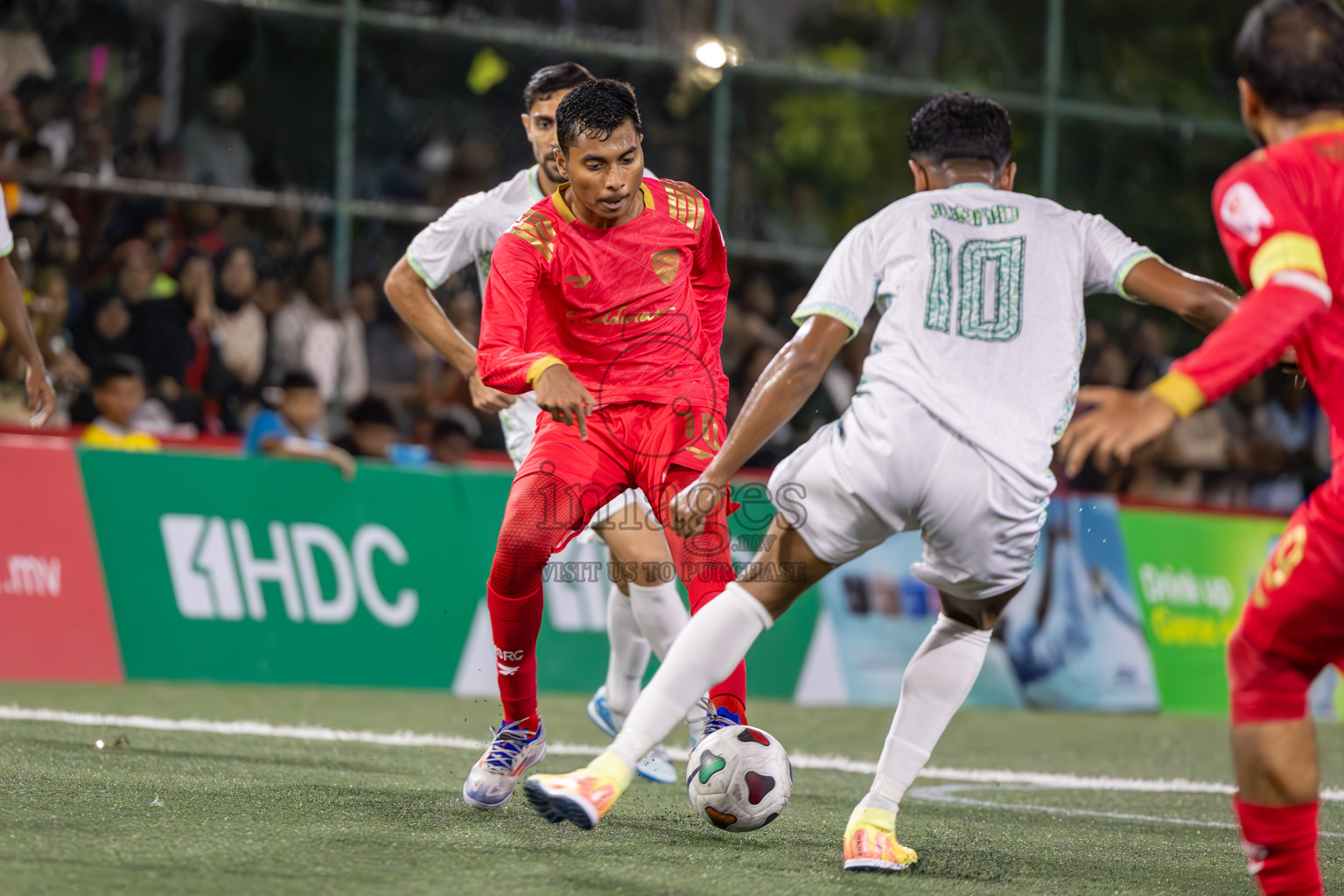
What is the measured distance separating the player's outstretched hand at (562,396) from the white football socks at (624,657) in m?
1.91

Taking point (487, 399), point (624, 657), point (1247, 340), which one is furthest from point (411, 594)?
point (1247, 340)

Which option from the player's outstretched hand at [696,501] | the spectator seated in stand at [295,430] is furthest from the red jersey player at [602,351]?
the spectator seated in stand at [295,430]

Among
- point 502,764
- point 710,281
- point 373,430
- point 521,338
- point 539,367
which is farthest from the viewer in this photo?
point 373,430

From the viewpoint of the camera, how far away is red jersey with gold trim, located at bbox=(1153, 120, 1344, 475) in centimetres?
289

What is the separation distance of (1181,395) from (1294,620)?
544 mm

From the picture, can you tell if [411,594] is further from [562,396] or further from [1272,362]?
[1272,362]

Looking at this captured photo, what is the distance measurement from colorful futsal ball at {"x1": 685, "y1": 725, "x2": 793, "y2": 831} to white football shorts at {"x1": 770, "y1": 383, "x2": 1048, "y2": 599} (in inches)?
27.4

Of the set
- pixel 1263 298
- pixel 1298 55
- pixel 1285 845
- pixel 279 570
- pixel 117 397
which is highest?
pixel 1298 55

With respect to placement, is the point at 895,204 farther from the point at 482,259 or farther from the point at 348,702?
the point at 348,702

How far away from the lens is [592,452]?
15.7 ft

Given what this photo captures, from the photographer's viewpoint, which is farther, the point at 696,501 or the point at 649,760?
the point at 649,760

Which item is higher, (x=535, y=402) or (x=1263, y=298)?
(x=1263, y=298)

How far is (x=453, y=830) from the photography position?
13.3 ft

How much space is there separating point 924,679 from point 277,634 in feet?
16.6
